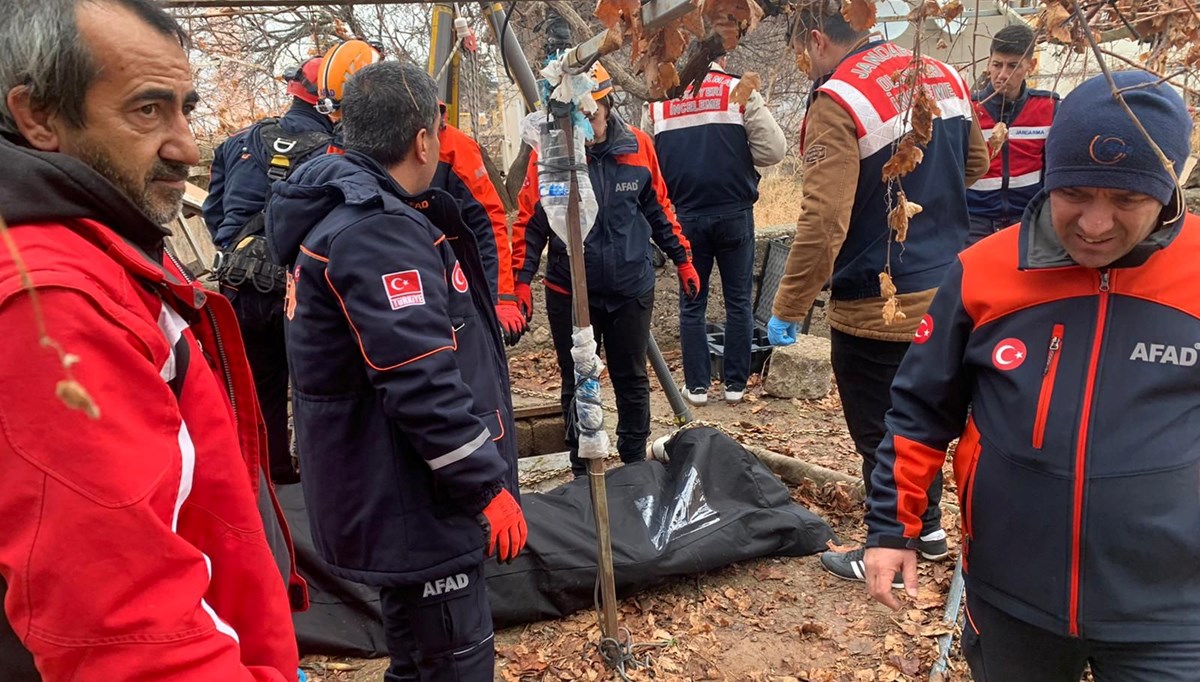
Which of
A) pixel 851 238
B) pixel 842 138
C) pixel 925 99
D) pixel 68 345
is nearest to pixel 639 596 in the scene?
pixel 851 238

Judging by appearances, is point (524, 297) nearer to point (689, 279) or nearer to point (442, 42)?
point (689, 279)

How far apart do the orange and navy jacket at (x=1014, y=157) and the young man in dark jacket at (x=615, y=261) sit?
77.8 inches

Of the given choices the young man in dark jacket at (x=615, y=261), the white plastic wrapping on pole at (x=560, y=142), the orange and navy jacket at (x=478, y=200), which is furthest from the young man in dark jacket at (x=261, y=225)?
the white plastic wrapping on pole at (x=560, y=142)

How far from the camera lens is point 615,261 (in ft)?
13.8

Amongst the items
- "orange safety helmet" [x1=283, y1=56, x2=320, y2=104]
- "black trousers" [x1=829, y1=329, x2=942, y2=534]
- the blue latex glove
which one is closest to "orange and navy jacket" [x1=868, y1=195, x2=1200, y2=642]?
"black trousers" [x1=829, y1=329, x2=942, y2=534]

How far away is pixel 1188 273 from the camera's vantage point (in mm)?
1569

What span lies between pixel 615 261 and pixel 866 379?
5.08ft

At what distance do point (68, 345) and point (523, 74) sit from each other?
10.3ft

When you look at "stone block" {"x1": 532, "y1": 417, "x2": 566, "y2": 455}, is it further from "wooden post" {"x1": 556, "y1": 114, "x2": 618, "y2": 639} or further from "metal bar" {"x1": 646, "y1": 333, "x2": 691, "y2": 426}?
"wooden post" {"x1": 556, "y1": 114, "x2": 618, "y2": 639}

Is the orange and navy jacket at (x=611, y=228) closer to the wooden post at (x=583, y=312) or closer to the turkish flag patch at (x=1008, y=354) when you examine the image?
the wooden post at (x=583, y=312)

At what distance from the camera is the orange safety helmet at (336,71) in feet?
11.9

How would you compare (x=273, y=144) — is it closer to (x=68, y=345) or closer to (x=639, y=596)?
(x=639, y=596)

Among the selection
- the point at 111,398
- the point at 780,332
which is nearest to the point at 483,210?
the point at 780,332

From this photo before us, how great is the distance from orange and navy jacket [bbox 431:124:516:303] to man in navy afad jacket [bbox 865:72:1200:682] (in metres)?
2.70
